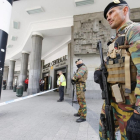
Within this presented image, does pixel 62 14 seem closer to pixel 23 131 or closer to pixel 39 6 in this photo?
pixel 39 6

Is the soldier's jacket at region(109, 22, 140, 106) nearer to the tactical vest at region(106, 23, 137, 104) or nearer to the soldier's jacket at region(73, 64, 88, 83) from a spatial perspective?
the tactical vest at region(106, 23, 137, 104)

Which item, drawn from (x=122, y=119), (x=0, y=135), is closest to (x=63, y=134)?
(x=0, y=135)

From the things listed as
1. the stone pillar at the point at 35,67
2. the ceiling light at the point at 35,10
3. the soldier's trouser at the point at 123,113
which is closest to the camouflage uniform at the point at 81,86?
the soldier's trouser at the point at 123,113

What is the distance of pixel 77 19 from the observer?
7203 millimetres

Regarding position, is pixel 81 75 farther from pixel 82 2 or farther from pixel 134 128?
pixel 82 2

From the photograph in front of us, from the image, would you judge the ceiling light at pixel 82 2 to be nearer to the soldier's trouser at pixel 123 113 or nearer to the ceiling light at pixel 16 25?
the ceiling light at pixel 16 25

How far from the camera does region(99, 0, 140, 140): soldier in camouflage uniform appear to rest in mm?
746

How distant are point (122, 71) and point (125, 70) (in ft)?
0.19

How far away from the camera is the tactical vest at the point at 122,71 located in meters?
0.87

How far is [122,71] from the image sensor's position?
3.12ft

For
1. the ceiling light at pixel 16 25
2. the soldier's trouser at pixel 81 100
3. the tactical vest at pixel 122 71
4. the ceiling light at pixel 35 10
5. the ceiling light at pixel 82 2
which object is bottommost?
the soldier's trouser at pixel 81 100

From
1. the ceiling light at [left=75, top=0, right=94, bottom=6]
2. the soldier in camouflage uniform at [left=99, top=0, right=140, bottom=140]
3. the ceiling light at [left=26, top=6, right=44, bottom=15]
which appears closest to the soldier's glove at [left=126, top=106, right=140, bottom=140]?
the soldier in camouflage uniform at [left=99, top=0, right=140, bottom=140]

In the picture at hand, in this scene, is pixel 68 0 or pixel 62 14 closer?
pixel 68 0

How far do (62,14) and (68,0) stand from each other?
4.12ft
